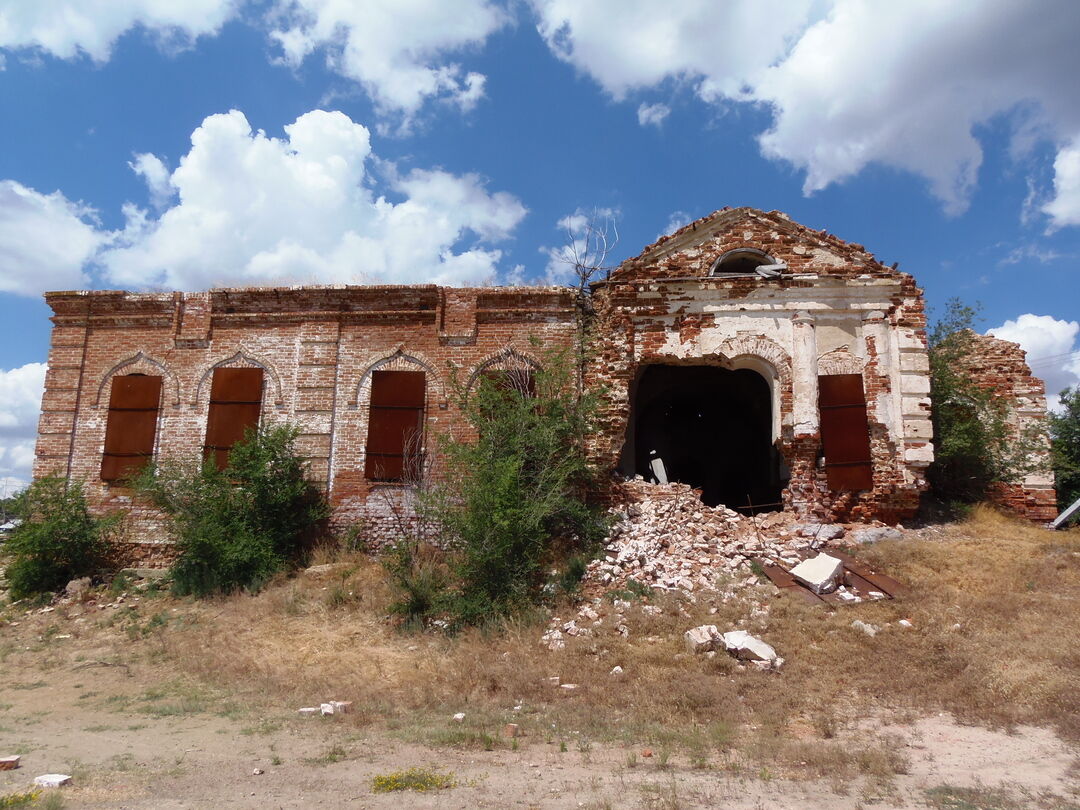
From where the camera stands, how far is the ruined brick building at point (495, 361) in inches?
489

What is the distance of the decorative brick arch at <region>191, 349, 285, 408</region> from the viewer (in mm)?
14182

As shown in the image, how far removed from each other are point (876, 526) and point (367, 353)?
9.81m

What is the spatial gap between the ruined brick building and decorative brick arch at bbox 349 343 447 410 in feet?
0.13

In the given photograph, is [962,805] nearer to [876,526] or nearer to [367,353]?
[876,526]

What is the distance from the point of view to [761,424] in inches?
628

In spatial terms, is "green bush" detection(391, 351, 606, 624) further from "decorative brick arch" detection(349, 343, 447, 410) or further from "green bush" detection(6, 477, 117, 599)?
"green bush" detection(6, 477, 117, 599)

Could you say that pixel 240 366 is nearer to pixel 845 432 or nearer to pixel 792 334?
pixel 792 334

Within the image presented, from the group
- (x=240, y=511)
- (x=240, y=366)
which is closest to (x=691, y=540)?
(x=240, y=511)

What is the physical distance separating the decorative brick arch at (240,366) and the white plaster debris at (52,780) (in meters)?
9.26

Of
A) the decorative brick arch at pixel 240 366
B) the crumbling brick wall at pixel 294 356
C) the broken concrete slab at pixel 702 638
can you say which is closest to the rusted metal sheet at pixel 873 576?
the broken concrete slab at pixel 702 638

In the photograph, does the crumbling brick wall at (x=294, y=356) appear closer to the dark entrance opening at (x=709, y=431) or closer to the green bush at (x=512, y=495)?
the green bush at (x=512, y=495)

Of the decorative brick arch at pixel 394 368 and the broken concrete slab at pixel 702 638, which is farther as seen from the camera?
the decorative brick arch at pixel 394 368

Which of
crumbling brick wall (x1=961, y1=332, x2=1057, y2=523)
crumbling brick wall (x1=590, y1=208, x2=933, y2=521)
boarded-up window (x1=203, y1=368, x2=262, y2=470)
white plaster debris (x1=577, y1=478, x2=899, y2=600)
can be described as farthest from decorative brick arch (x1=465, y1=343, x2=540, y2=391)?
crumbling brick wall (x1=961, y1=332, x2=1057, y2=523)

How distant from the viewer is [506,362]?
44.9ft
